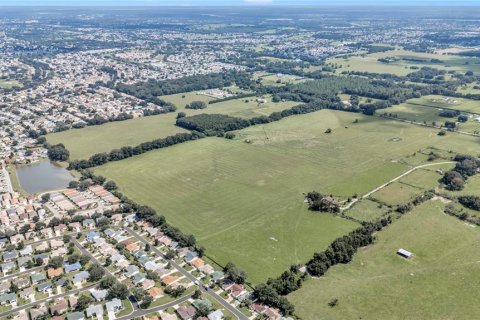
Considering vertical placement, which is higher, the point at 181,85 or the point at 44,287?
the point at 44,287

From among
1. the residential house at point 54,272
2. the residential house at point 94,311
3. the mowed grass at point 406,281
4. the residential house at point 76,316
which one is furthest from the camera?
the residential house at point 54,272

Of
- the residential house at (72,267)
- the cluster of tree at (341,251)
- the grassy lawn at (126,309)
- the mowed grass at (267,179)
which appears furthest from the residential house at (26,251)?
the cluster of tree at (341,251)

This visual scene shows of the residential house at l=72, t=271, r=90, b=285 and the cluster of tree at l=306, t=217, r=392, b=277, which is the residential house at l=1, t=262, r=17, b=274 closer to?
the residential house at l=72, t=271, r=90, b=285

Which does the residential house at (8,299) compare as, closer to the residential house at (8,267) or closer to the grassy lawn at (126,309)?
the residential house at (8,267)

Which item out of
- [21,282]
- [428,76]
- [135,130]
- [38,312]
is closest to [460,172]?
[38,312]

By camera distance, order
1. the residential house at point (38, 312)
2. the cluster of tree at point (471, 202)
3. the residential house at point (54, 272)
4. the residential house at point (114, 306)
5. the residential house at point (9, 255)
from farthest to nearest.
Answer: the cluster of tree at point (471, 202)
the residential house at point (9, 255)
the residential house at point (54, 272)
the residential house at point (114, 306)
the residential house at point (38, 312)

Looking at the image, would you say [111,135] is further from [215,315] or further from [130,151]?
[215,315]

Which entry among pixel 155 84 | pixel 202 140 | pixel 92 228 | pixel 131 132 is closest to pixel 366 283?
pixel 92 228
